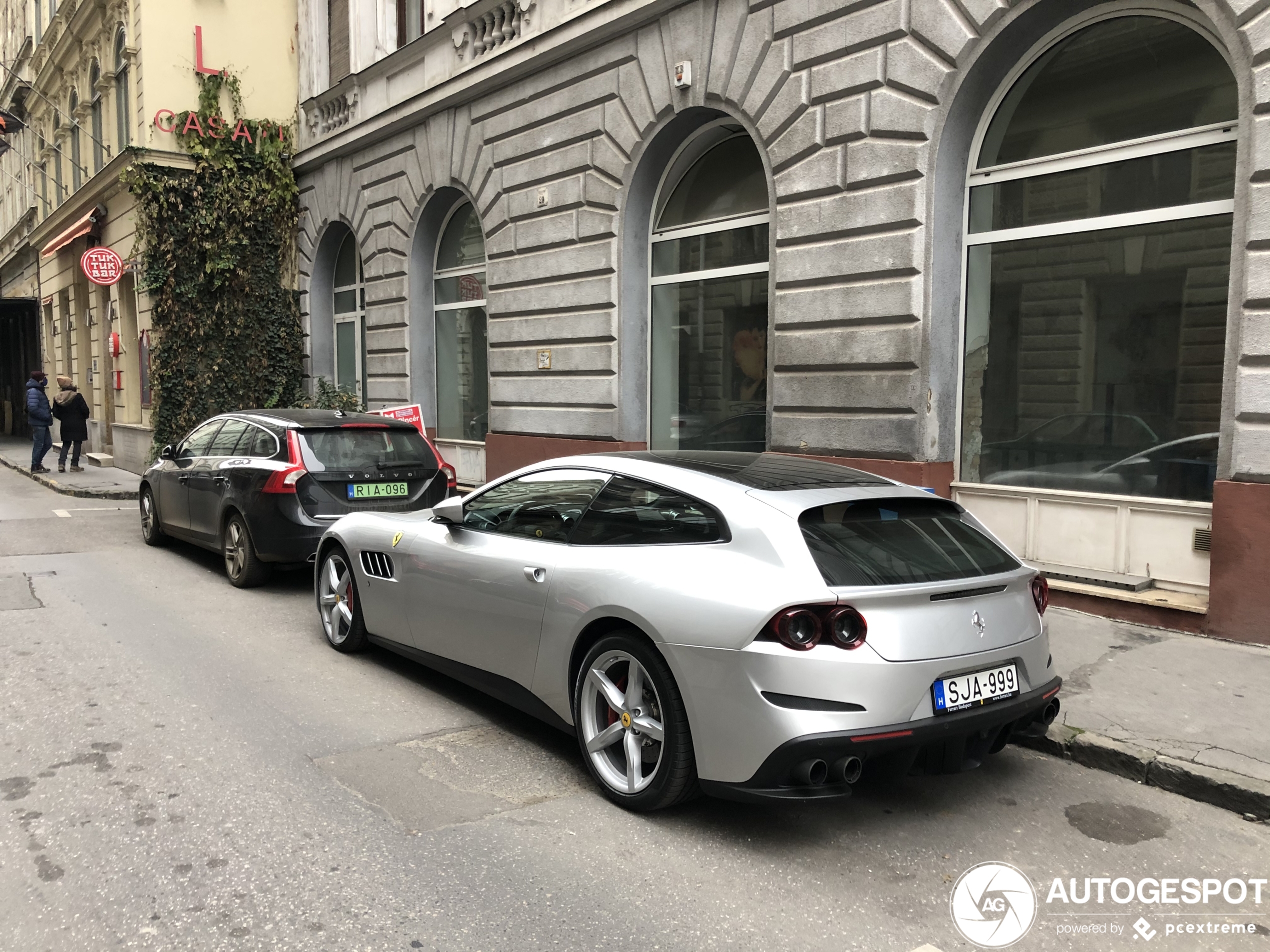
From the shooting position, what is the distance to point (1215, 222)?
675 cm

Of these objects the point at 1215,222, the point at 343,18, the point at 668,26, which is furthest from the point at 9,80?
the point at 1215,222

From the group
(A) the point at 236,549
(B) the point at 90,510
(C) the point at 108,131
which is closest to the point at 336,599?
(A) the point at 236,549

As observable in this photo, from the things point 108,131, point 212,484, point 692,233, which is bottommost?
point 212,484

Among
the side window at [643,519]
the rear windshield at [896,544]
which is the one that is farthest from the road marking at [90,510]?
the rear windshield at [896,544]

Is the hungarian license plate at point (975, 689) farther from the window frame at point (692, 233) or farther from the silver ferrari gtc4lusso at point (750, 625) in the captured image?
the window frame at point (692, 233)

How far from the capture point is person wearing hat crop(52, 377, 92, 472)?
19.1 m

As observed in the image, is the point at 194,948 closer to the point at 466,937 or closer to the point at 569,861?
the point at 466,937

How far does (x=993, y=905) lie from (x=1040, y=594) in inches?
55.8

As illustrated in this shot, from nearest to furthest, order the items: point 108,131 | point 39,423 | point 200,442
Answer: point 200,442, point 39,423, point 108,131

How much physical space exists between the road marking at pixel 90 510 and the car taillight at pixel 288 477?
6.86 m

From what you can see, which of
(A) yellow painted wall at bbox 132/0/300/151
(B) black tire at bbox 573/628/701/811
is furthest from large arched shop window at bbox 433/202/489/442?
(B) black tire at bbox 573/628/701/811

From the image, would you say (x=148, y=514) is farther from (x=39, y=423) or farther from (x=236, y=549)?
(x=39, y=423)

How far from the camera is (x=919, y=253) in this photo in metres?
8.01

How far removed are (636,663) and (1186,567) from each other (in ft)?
15.8
